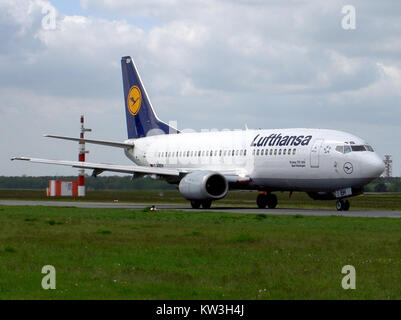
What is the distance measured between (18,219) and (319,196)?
20.1 m

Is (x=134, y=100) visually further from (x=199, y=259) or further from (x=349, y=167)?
(x=199, y=259)

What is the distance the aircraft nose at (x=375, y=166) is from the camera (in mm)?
42906

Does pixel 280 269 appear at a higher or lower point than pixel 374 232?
lower

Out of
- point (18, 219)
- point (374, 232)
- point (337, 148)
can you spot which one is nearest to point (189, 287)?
point (374, 232)

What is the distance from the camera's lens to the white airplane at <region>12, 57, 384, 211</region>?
43.7 metres

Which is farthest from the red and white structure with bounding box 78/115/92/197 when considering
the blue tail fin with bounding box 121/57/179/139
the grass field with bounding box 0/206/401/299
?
the grass field with bounding box 0/206/401/299

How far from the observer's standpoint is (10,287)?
15047 mm

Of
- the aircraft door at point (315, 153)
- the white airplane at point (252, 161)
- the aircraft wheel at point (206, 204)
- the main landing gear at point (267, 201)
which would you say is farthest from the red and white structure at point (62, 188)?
the aircraft door at point (315, 153)

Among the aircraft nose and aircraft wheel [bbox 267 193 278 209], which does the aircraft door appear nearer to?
the aircraft nose

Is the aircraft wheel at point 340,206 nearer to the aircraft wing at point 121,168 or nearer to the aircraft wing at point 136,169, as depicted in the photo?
the aircraft wing at point 136,169

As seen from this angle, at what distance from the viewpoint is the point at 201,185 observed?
47219mm

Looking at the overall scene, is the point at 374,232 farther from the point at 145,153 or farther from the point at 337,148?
the point at 145,153

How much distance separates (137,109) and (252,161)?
15769 mm

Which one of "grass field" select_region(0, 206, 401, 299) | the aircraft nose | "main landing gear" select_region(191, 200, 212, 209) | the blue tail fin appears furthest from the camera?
the blue tail fin
